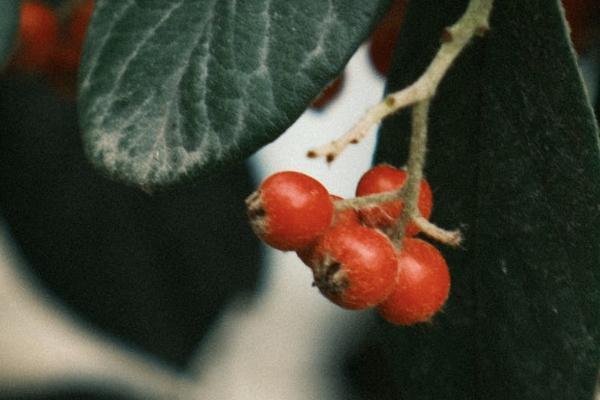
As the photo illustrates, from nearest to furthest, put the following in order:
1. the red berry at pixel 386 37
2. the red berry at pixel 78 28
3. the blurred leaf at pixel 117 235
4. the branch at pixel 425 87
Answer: the branch at pixel 425 87
the red berry at pixel 386 37
the red berry at pixel 78 28
the blurred leaf at pixel 117 235

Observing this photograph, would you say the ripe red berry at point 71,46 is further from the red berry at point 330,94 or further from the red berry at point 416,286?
the red berry at point 416,286

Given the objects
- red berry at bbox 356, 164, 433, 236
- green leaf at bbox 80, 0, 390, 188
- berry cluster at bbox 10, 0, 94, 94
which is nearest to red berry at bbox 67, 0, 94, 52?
berry cluster at bbox 10, 0, 94, 94

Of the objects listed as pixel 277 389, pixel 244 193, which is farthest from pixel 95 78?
pixel 277 389

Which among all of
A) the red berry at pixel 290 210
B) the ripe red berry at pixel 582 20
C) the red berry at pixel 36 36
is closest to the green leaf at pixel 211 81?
the red berry at pixel 290 210

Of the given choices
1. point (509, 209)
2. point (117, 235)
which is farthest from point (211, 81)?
point (117, 235)

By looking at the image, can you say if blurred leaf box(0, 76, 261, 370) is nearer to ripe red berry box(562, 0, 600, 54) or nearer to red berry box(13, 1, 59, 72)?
red berry box(13, 1, 59, 72)
